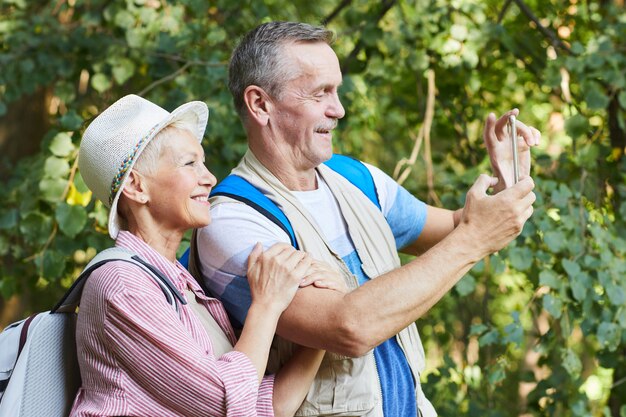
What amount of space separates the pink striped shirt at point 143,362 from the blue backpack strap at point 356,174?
707mm

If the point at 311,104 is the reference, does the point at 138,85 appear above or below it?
below

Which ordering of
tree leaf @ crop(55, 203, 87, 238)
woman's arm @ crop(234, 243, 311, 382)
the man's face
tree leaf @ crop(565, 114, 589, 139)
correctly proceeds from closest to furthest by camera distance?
woman's arm @ crop(234, 243, 311, 382), the man's face, tree leaf @ crop(55, 203, 87, 238), tree leaf @ crop(565, 114, 589, 139)

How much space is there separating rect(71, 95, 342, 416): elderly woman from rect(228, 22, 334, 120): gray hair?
0.69ft

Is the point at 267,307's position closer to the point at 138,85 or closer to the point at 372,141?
the point at 138,85

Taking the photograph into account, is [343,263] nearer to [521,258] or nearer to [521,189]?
[521,189]

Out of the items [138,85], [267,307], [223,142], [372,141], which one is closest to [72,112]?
[223,142]

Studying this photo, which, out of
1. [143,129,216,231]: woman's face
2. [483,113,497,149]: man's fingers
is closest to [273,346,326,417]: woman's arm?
[143,129,216,231]: woman's face


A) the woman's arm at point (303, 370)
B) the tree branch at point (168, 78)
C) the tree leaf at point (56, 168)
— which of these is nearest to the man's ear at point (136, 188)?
the woman's arm at point (303, 370)

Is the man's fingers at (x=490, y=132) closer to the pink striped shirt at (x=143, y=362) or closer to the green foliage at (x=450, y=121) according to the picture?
the pink striped shirt at (x=143, y=362)

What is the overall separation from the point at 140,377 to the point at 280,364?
0.44m

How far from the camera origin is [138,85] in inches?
177

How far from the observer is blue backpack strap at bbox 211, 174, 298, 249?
2139 millimetres

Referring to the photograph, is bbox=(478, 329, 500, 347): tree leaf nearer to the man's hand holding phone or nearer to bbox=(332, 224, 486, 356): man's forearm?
the man's hand holding phone

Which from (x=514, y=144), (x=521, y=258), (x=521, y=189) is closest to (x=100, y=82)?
(x=521, y=258)
